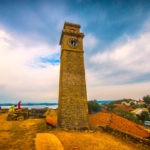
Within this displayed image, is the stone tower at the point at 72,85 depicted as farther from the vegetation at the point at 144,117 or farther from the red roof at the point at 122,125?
the vegetation at the point at 144,117

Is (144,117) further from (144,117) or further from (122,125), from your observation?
(122,125)

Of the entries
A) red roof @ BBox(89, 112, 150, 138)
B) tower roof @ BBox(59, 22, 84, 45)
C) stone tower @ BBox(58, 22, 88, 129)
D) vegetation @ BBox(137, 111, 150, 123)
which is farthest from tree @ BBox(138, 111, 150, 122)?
tower roof @ BBox(59, 22, 84, 45)

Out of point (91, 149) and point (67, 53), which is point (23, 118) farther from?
point (91, 149)

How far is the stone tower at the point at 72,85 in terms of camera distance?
14617 mm

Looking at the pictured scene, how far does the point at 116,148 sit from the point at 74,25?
1382 centimetres

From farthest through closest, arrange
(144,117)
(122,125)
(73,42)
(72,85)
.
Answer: (144,117) < (73,42) < (122,125) < (72,85)

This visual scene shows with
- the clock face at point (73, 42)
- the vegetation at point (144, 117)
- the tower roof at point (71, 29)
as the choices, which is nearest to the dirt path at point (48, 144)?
the clock face at point (73, 42)

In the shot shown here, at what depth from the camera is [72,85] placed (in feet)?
50.8

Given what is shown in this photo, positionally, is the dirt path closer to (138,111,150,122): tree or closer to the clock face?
the clock face

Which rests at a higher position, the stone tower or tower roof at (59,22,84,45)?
tower roof at (59,22,84,45)

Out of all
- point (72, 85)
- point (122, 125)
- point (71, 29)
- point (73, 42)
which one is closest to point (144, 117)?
point (122, 125)

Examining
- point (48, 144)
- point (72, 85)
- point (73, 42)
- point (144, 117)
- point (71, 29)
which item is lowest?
point (144, 117)

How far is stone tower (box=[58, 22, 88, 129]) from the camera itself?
14.6 meters

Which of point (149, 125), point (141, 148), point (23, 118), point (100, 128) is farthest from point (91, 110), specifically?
point (141, 148)
